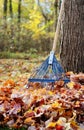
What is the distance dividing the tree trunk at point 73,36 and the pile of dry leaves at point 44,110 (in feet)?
4.36

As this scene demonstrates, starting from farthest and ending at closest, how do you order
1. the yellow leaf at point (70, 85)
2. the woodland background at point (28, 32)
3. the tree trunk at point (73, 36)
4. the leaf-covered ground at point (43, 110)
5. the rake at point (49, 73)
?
the woodland background at point (28, 32) < the tree trunk at point (73, 36) < the rake at point (49, 73) < the yellow leaf at point (70, 85) < the leaf-covered ground at point (43, 110)

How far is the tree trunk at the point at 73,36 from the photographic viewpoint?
5734 millimetres

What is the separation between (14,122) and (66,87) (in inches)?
42.2

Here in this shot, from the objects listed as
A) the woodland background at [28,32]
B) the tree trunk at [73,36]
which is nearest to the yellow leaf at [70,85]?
the tree trunk at [73,36]

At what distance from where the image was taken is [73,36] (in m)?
5.74

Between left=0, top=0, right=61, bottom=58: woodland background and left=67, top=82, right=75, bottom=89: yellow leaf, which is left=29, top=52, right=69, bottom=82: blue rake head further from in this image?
left=0, top=0, right=61, bottom=58: woodland background

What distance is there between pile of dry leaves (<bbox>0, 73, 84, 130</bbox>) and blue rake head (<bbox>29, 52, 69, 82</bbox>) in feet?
1.67

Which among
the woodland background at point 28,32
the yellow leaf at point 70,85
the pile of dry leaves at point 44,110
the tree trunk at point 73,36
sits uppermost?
the tree trunk at point 73,36

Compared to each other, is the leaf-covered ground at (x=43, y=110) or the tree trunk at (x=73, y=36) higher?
the tree trunk at (x=73, y=36)

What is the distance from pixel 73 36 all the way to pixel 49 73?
930 millimetres

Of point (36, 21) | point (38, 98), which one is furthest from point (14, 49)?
point (38, 98)

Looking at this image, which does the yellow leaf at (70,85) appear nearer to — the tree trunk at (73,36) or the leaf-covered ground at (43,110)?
the leaf-covered ground at (43,110)

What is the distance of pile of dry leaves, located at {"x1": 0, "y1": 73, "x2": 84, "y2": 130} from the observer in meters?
3.81

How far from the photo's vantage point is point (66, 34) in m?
5.80
